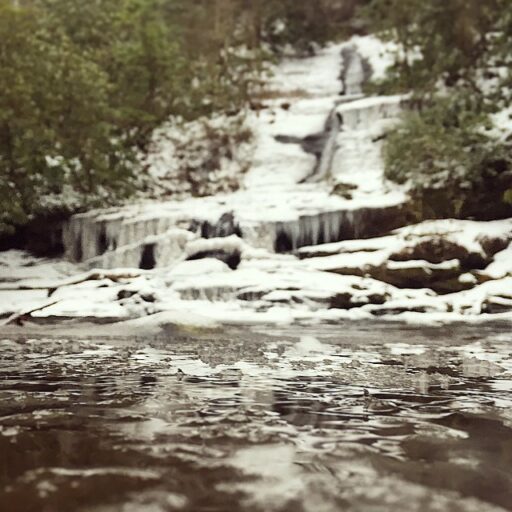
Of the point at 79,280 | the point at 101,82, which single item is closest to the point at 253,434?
the point at 79,280

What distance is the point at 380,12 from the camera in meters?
20.5

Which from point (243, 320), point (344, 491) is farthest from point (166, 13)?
point (344, 491)

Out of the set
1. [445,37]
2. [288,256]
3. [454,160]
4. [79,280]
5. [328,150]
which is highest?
[445,37]

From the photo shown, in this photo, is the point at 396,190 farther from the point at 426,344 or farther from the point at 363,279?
the point at 426,344

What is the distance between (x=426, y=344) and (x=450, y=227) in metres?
5.87

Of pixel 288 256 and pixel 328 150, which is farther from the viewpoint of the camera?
pixel 328 150

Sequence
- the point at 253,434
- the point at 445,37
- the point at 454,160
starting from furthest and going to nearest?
the point at 445,37 → the point at 454,160 → the point at 253,434

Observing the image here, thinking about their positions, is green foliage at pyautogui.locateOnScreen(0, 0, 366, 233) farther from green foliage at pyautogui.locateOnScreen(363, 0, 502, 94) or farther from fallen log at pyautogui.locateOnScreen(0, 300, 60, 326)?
green foliage at pyautogui.locateOnScreen(363, 0, 502, 94)

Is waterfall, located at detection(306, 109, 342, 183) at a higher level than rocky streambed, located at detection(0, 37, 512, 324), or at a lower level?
higher

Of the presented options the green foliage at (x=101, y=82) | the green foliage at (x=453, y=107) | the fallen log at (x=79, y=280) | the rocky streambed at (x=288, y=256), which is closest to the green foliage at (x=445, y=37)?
the green foliage at (x=453, y=107)

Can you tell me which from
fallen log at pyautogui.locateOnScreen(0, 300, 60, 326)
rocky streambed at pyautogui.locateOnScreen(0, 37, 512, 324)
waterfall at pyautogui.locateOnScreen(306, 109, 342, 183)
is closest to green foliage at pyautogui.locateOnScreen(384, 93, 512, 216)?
rocky streambed at pyautogui.locateOnScreen(0, 37, 512, 324)

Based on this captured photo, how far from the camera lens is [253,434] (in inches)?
112

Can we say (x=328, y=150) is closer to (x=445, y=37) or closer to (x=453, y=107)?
(x=445, y=37)

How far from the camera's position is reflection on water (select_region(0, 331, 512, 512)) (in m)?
2.05
